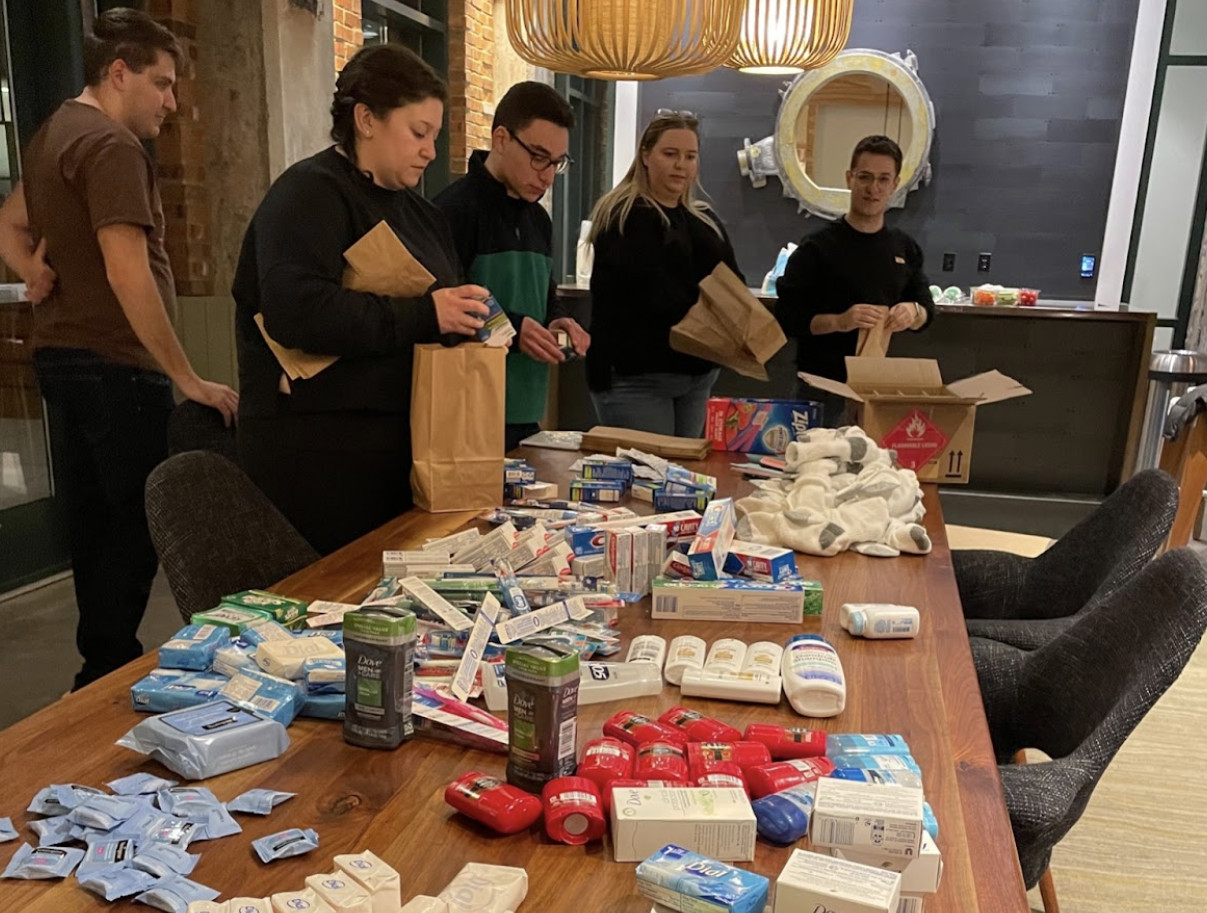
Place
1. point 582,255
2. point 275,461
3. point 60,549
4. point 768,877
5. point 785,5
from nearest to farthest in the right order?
point 768,877 → point 275,461 → point 785,5 → point 60,549 → point 582,255

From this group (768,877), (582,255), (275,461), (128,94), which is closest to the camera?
(768,877)

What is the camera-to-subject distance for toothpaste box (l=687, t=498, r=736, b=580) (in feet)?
5.20

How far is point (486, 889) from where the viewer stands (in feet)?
2.76

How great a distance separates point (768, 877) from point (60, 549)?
9.39 ft

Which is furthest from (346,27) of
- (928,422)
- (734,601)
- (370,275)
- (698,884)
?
(698,884)

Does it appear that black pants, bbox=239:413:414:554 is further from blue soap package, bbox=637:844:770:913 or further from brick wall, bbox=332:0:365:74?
brick wall, bbox=332:0:365:74

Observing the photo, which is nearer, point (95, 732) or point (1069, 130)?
point (95, 732)

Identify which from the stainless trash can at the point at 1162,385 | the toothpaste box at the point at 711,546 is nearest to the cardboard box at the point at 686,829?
the toothpaste box at the point at 711,546

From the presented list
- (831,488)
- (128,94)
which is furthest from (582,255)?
(831,488)

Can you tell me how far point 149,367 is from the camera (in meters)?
2.63

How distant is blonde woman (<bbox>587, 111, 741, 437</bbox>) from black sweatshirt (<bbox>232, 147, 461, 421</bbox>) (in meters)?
1.08

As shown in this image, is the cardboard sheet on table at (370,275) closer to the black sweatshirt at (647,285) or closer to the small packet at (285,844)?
the small packet at (285,844)

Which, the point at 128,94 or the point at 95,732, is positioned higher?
the point at 128,94

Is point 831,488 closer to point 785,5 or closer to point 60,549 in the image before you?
point 785,5
